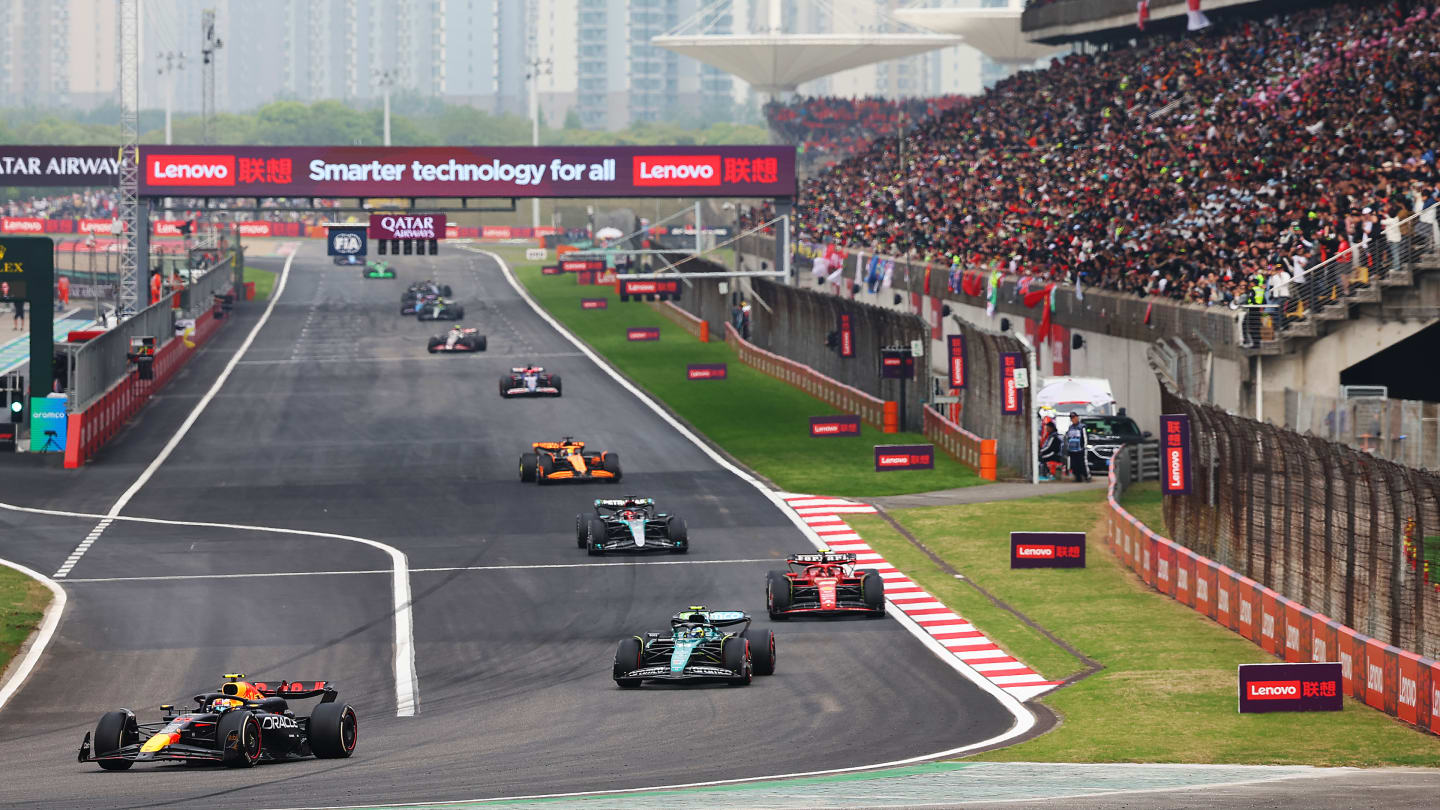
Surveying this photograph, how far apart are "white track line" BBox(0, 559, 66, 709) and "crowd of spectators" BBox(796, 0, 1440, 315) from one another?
2691 cm

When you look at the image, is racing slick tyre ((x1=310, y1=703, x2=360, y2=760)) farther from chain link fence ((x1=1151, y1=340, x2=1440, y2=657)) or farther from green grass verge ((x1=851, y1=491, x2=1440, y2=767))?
chain link fence ((x1=1151, y1=340, x2=1440, y2=657))

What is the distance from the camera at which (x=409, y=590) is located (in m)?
33.8

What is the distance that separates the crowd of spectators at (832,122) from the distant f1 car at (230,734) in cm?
13426

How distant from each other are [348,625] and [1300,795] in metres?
16.9

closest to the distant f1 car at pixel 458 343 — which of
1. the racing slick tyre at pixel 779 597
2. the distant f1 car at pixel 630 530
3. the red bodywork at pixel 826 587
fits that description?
the distant f1 car at pixel 630 530

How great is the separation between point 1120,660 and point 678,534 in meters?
11.1

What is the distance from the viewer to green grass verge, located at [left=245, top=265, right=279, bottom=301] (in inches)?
4410

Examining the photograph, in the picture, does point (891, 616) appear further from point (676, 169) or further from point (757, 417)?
point (676, 169)

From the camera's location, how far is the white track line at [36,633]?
26922mm

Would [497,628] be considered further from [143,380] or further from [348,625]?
[143,380]

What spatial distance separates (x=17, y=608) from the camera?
32.3 metres

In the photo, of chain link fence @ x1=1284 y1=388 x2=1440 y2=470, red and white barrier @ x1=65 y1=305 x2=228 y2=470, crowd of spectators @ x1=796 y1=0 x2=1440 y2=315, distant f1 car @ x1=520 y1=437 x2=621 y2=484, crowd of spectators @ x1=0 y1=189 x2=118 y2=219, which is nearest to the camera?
chain link fence @ x1=1284 y1=388 x2=1440 y2=470

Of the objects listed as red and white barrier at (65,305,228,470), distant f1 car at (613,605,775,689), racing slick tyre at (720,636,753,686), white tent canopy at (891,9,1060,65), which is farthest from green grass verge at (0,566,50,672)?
white tent canopy at (891,9,1060,65)

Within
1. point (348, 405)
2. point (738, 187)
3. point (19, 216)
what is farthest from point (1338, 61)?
point (19, 216)
